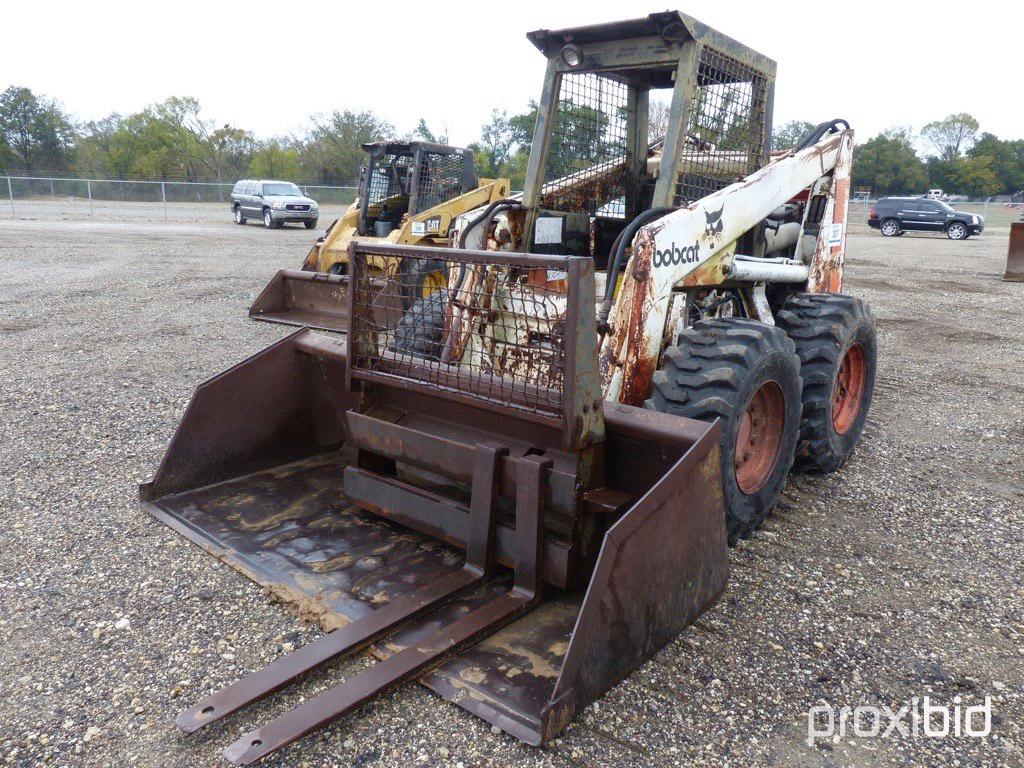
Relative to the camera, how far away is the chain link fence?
33.2 metres

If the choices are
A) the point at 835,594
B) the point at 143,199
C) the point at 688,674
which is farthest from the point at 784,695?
the point at 143,199

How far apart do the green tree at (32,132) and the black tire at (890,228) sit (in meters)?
48.4

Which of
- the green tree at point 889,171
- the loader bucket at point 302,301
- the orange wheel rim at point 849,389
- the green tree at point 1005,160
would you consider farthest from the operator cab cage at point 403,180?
the green tree at point 1005,160

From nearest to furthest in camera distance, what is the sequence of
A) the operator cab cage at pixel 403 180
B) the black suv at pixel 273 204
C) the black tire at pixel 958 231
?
the operator cab cage at pixel 403 180, the black suv at pixel 273 204, the black tire at pixel 958 231

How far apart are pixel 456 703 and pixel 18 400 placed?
16.2ft

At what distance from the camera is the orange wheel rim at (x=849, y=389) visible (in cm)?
507

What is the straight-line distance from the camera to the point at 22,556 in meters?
3.60

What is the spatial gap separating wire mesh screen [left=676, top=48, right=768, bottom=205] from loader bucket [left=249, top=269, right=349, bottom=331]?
3.96 meters

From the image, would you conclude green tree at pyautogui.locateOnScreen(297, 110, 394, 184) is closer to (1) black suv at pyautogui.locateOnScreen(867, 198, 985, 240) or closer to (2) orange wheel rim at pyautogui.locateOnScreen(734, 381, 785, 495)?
(1) black suv at pyautogui.locateOnScreen(867, 198, 985, 240)

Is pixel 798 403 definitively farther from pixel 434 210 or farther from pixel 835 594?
pixel 434 210

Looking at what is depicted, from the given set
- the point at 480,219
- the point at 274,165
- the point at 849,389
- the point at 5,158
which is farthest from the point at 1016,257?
the point at 5,158

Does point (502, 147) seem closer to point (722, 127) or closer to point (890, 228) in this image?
point (890, 228)

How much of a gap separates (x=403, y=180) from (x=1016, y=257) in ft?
38.3

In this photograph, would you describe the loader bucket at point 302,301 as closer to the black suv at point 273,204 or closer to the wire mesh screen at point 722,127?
the wire mesh screen at point 722,127
